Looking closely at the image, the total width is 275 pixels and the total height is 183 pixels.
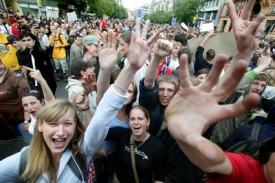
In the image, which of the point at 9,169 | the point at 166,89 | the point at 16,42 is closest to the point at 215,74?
the point at 166,89

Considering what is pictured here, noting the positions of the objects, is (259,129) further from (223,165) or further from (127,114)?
(127,114)

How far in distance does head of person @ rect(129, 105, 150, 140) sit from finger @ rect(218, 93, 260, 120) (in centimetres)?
120

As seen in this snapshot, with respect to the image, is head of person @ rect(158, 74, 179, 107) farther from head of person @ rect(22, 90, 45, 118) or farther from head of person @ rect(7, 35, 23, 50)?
head of person @ rect(7, 35, 23, 50)

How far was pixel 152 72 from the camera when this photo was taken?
6.63 feet

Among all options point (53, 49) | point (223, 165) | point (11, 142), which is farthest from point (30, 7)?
point (223, 165)

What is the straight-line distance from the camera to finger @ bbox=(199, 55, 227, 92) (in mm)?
956

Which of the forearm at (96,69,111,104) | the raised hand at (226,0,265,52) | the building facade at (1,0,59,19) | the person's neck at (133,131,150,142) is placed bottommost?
the building facade at (1,0,59,19)

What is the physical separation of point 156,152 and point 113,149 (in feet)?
1.72

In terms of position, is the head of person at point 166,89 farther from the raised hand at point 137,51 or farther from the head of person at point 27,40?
the head of person at point 27,40

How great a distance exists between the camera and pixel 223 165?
1.04 m

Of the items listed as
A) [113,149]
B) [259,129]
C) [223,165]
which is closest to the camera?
[223,165]

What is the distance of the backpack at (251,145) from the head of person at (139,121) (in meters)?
0.83

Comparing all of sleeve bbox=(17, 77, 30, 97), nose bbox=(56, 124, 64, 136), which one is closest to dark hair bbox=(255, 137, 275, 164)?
nose bbox=(56, 124, 64, 136)

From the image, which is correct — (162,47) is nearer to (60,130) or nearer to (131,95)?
(131,95)
